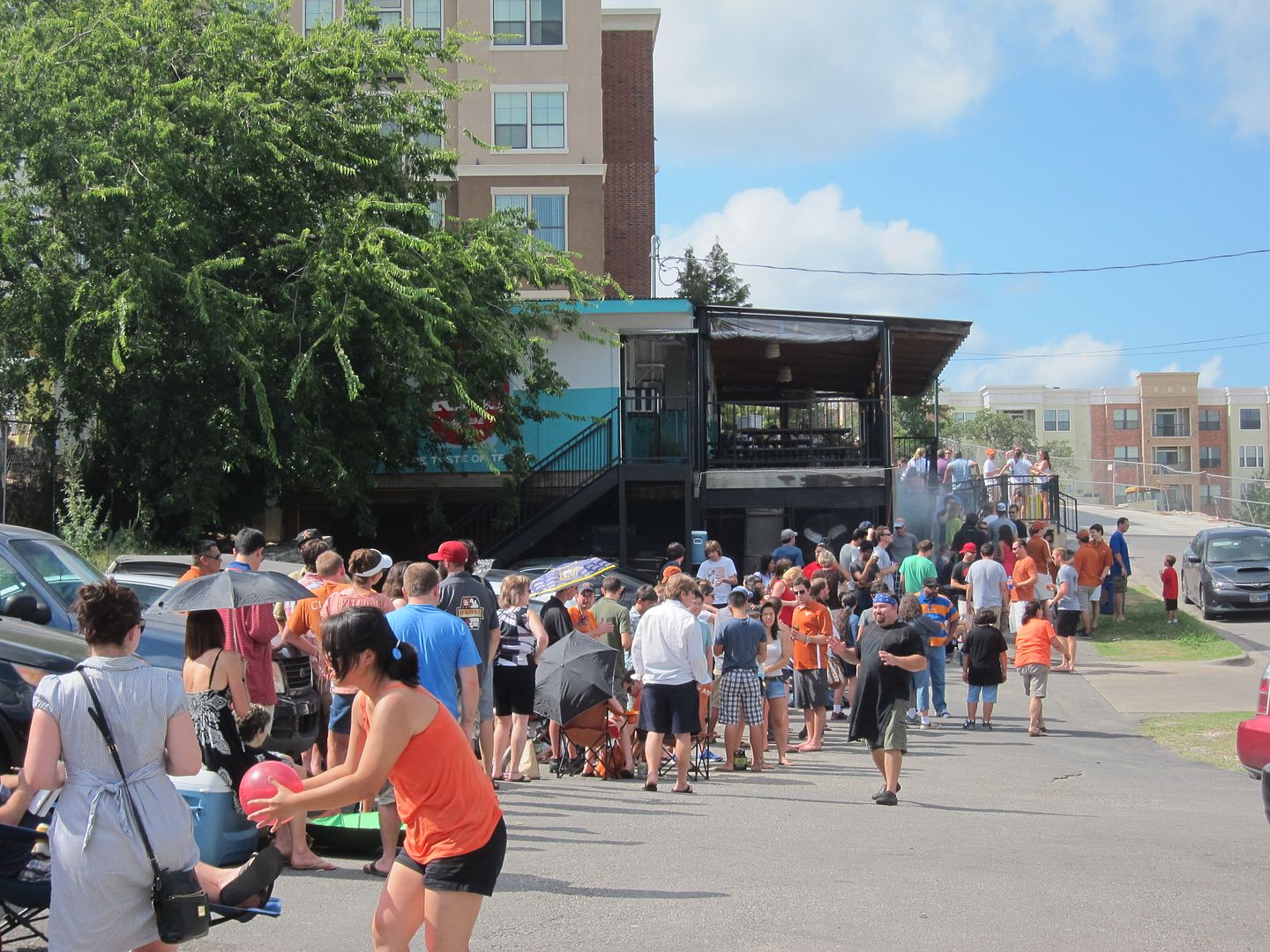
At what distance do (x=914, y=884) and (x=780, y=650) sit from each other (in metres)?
5.62

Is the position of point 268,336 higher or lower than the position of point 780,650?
higher

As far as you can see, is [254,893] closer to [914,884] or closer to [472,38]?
[914,884]

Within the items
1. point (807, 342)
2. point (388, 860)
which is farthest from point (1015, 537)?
point (388, 860)

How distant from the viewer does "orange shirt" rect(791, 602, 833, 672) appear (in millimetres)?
13516

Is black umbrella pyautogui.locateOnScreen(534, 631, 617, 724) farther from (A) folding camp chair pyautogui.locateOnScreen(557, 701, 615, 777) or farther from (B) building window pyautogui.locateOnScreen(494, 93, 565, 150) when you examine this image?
(B) building window pyautogui.locateOnScreen(494, 93, 565, 150)

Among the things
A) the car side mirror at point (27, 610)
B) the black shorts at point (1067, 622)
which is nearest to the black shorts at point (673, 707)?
the car side mirror at point (27, 610)

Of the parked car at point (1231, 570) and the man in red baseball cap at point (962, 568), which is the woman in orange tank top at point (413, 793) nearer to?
the man in red baseball cap at point (962, 568)

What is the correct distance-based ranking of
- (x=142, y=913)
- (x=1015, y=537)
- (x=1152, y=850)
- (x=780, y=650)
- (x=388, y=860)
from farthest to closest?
1. (x=1015, y=537)
2. (x=780, y=650)
3. (x=1152, y=850)
4. (x=388, y=860)
5. (x=142, y=913)

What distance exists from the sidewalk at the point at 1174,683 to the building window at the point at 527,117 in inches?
798

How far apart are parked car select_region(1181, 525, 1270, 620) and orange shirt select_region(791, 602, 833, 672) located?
13.2 meters

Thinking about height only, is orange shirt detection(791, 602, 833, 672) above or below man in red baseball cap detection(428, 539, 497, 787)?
below

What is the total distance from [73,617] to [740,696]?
19.1 ft

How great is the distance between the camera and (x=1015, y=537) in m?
21.9

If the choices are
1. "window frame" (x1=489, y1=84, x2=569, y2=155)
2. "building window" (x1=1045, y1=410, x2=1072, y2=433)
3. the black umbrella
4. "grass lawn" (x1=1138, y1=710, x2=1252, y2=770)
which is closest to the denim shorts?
"grass lawn" (x1=1138, y1=710, x2=1252, y2=770)
